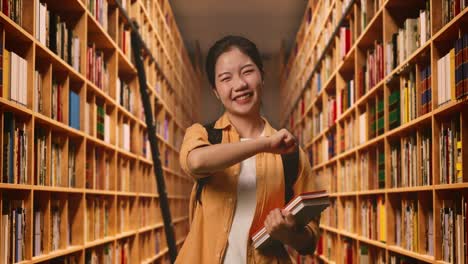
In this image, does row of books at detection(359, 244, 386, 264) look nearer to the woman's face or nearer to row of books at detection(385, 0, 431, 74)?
row of books at detection(385, 0, 431, 74)

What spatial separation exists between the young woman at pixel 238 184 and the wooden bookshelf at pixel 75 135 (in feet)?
2.01

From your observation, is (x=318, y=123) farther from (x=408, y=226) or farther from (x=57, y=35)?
(x=57, y=35)

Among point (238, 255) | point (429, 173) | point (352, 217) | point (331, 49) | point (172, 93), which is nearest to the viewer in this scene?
point (238, 255)

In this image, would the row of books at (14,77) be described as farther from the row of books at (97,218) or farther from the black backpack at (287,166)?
the row of books at (97,218)

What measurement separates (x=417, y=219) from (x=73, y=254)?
1.90 m

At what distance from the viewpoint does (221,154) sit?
1.47m

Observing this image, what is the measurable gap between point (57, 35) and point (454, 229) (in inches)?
82.5

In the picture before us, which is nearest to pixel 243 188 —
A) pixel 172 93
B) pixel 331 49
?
pixel 331 49

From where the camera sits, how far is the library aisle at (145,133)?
98.8 inches

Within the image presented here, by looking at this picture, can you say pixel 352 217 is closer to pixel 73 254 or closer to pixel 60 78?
pixel 73 254

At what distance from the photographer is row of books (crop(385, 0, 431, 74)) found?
2.96 m

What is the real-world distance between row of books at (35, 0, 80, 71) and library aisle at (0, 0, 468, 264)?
0.04 ft

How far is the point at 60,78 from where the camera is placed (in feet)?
10.8

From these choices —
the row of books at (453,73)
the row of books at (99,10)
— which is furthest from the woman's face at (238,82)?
the row of books at (99,10)
